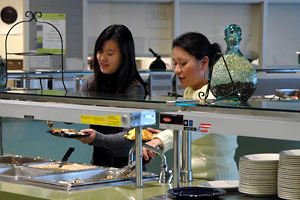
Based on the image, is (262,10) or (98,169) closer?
(98,169)

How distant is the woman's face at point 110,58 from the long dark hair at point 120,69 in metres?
0.02

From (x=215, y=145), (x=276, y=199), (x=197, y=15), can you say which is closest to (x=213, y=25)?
(x=197, y=15)

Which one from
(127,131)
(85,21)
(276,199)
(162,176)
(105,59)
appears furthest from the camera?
(85,21)

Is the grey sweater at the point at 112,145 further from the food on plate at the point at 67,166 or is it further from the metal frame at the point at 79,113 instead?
the metal frame at the point at 79,113

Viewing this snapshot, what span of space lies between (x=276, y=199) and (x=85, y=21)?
22.4ft

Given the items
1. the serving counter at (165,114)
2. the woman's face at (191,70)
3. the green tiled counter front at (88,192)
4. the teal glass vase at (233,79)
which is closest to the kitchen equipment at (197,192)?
the serving counter at (165,114)

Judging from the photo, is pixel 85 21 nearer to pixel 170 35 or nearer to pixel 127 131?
pixel 170 35

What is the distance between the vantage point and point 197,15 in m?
9.09

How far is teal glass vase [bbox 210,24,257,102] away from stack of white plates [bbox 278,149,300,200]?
288 millimetres

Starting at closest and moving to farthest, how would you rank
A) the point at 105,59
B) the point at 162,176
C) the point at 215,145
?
the point at 162,176, the point at 215,145, the point at 105,59

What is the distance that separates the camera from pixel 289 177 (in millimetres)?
1742

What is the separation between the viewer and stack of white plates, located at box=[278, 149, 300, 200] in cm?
173

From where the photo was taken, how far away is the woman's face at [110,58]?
3172 millimetres

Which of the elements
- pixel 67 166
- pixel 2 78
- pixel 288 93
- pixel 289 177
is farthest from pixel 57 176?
pixel 288 93
